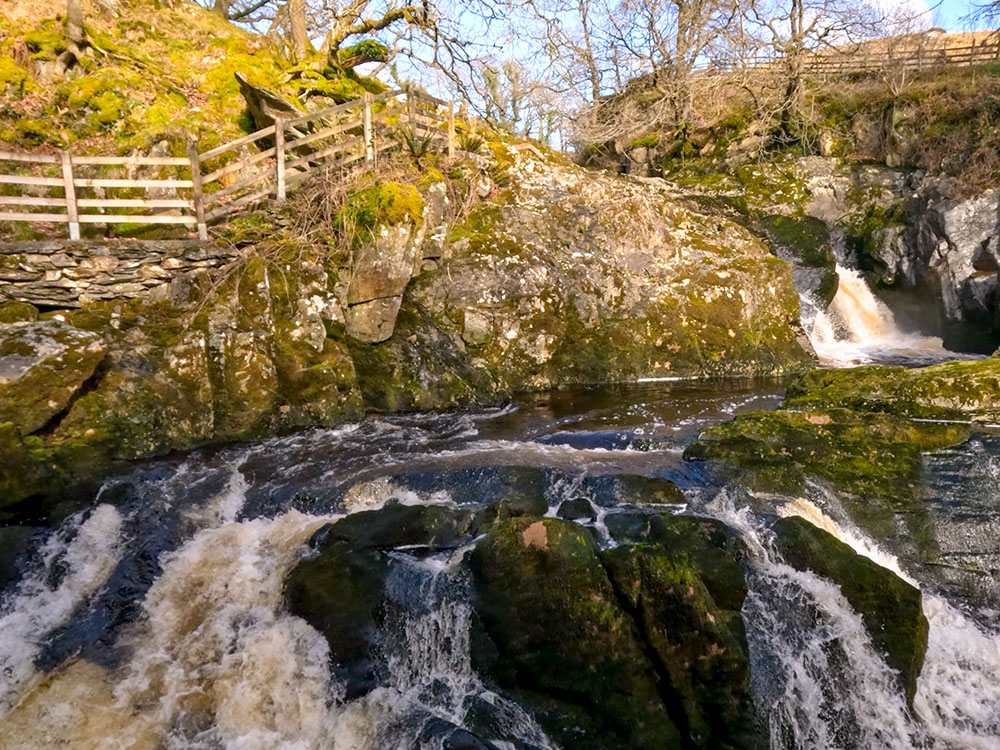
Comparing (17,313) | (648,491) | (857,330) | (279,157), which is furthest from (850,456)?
(17,313)

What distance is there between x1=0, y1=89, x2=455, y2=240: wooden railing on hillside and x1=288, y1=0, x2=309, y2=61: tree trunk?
322 cm

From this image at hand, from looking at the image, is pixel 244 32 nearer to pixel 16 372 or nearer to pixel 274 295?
pixel 274 295

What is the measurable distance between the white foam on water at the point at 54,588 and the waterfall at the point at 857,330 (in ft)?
42.4

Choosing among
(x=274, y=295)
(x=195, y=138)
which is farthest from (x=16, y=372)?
(x=195, y=138)

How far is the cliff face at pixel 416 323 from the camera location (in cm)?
740

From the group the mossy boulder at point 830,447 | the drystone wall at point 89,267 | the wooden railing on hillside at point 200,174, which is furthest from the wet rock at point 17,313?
the mossy boulder at point 830,447

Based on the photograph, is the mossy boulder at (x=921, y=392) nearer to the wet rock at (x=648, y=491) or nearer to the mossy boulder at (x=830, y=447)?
the mossy boulder at (x=830, y=447)

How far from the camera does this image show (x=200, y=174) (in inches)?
336

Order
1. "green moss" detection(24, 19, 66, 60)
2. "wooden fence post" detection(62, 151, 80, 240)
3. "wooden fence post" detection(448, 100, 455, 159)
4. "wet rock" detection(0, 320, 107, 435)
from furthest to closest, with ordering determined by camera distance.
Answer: "wooden fence post" detection(448, 100, 455, 159) < "green moss" detection(24, 19, 66, 60) < "wooden fence post" detection(62, 151, 80, 240) < "wet rock" detection(0, 320, 107, 435)

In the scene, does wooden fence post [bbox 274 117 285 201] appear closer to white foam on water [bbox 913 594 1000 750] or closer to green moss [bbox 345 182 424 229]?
green moss [bbox 345 182 424 229]

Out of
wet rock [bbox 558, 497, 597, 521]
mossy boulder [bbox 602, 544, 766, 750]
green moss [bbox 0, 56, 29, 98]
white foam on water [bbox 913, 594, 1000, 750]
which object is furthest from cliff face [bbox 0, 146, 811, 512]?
white foam on water [bbox 913, 594, 1000, 750]

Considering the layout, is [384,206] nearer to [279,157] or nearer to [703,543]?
[279,157]

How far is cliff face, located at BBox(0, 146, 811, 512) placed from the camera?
740cm

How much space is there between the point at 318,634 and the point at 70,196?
22.7 feet
